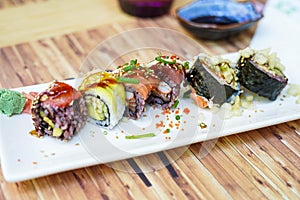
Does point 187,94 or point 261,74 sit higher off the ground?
point 261,74

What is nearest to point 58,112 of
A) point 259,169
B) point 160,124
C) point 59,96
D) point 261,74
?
point 59,96

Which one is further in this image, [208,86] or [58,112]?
[208,86]

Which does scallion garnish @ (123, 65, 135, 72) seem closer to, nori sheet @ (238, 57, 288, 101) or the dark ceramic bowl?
nori sheet @ (238, 57, 288, 101)

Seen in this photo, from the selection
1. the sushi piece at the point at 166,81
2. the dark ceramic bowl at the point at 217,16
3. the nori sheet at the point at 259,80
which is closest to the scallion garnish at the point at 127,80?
the sushi piece at the point at 166,81

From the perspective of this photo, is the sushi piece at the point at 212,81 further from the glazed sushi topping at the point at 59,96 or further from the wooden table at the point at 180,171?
the glazed sushi topping at the point at 59,96

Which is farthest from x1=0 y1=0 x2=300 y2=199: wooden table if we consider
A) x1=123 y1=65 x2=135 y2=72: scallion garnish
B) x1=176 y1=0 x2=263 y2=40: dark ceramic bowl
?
x1=176 y1=0 x2=263 y2=40: dark ceramic bowl

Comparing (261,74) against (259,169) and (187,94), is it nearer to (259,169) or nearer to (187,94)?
(187,94)
